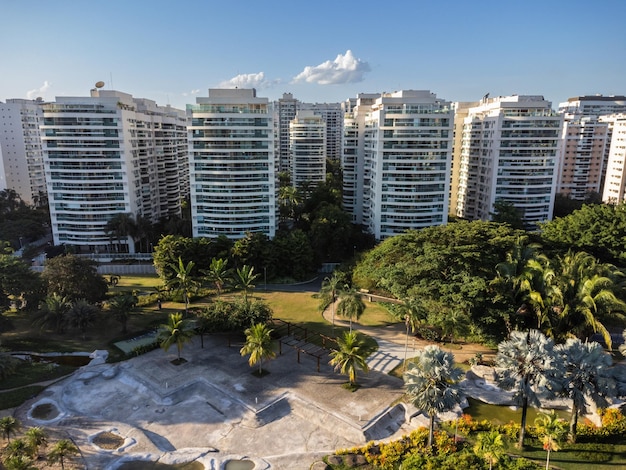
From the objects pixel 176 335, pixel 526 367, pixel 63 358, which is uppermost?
pixel 526 367

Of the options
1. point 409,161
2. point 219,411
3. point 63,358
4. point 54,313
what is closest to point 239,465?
point 219,411

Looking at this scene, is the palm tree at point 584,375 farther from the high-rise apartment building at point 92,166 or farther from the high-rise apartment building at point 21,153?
the high-rise apartment building at point 21,153

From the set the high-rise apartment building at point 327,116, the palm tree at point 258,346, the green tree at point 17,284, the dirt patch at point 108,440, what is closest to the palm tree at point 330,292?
the palm tree at point 258,346

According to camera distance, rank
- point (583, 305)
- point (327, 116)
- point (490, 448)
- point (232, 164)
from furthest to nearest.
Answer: point (327, 116) < point (232, 164) < point (583, 305) < point (490, 448)

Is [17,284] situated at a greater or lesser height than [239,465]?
greater

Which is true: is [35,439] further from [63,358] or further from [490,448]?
[490,448]

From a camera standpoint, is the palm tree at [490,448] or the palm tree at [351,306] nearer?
the palm tree at [490,448]
